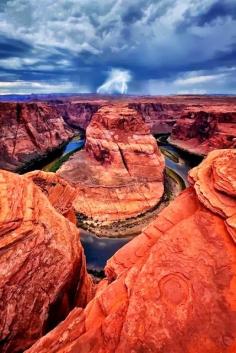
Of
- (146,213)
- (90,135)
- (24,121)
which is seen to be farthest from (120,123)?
(24,121)

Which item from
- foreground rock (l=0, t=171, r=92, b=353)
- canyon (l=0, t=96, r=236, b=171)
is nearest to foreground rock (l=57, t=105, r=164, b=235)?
canyon (l=0, t=96, r=236, b=171)

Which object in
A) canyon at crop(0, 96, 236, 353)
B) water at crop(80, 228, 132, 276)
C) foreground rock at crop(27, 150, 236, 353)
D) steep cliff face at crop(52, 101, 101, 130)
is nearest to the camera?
foreground rock at crop(27, 150, 236, 353)

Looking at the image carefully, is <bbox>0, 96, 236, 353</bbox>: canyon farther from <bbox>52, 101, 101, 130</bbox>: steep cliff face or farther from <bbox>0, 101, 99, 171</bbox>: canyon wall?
<bbox>52, 101, 101, 130</bbox>: steep cliff face

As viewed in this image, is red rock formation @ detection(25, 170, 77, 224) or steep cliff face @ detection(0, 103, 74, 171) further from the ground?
red rock formation @ detection(25, 170, 77, 224)

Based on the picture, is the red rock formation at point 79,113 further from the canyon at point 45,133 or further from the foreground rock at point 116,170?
the foreground rock at point 116,170

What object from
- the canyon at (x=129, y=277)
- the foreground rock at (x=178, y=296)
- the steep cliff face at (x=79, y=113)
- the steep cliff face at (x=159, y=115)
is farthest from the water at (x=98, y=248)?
the steep cliff face at (x=79, y=113)

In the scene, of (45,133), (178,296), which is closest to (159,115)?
(45,133)

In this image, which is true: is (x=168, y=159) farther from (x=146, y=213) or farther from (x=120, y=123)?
(x=146, y=213)
